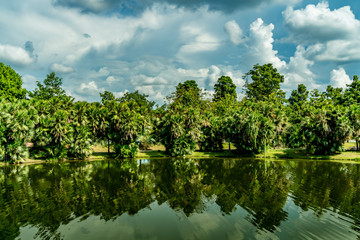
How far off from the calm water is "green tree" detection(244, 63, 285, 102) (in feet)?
182

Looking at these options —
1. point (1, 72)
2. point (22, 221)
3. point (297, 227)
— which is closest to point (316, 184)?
point (297, 227)

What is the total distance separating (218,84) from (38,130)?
205 ft

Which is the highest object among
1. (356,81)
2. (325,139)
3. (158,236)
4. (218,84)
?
(218,84)

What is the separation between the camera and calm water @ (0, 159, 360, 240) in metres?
11.1

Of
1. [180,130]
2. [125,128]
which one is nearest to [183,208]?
[125,128]

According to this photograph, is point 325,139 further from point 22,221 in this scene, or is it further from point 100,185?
point 22,221

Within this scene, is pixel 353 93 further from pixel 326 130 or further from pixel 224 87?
pixel 224 87

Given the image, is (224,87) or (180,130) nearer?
(180,130)

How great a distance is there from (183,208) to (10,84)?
54.2 meters

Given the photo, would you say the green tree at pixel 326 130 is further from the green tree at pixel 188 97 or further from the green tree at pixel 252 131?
the green tree at pixel 188 97

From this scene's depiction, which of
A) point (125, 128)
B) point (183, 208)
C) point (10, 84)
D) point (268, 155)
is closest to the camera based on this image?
point (183, 208)

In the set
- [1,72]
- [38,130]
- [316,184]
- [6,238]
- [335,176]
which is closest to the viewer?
[6,238]

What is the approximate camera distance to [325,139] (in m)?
37.2

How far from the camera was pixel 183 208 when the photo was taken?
47.8ft
